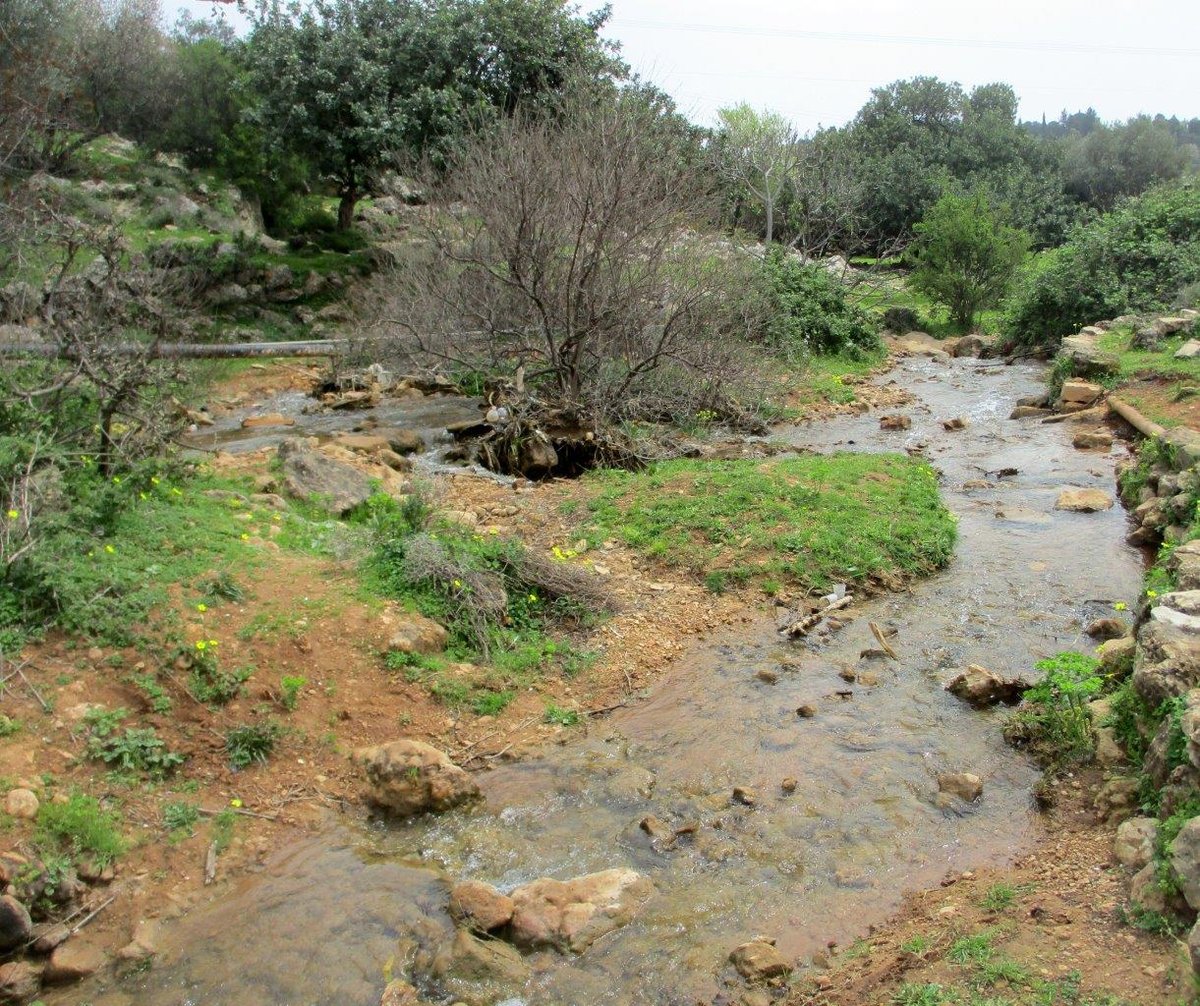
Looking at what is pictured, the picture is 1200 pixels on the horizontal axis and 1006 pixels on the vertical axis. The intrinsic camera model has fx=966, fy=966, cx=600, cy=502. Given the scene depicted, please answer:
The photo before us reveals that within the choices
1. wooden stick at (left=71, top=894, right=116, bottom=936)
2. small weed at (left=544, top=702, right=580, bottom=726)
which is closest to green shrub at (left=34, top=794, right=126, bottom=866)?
wooden stick at (left=71, top=894, right=116, bottom=936)

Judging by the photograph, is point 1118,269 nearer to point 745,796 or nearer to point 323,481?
point 323,481

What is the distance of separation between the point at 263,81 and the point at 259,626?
72.1 feet

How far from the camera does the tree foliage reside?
2481 cm

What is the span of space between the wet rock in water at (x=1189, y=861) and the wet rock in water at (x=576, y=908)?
2270 mm

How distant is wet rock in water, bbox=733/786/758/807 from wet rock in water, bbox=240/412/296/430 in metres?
12.1

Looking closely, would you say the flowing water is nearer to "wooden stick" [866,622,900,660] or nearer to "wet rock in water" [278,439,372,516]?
"wooden stick" [866,622,900,660]

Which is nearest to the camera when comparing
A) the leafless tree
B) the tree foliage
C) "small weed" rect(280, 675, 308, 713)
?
"small weed" rect(280, 675, 308, 713)

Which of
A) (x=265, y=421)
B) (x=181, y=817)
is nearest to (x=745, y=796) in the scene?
(x=181, y=817)

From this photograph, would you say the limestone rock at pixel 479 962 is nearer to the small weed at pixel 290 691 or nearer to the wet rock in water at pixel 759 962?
the wet rock in water at pixel 759 962

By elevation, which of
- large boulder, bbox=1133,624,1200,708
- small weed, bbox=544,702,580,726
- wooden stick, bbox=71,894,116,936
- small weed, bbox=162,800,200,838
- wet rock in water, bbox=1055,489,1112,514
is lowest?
wooden stick, bbox=71,894,116,936

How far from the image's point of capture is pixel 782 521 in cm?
918

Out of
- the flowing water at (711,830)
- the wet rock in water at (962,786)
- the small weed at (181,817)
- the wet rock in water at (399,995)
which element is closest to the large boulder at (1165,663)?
the flowing water at (711,830)

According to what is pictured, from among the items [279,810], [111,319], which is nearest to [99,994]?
[279,810]

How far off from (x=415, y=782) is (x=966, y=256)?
2394cm
